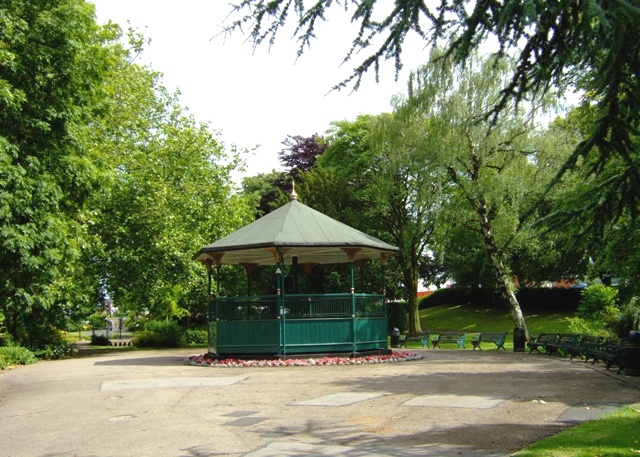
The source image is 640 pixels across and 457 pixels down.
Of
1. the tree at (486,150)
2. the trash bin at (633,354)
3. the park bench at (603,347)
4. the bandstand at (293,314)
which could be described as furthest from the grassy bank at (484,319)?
the trash bin at (633,354)

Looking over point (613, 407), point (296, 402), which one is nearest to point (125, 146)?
point (296, 402)

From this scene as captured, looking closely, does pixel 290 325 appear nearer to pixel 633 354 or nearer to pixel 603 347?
pixel 603 347

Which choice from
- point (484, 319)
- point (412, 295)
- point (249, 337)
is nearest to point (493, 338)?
→ point (249, 337)

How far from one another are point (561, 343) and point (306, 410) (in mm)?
14322

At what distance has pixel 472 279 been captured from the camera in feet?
182

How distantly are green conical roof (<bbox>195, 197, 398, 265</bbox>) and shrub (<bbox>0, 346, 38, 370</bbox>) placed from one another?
7660mm

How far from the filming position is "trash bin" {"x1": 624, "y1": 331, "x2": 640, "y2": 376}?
15.1 m

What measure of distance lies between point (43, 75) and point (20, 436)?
13477 mm

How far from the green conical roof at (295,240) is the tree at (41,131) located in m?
4.99

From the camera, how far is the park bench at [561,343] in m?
21.4

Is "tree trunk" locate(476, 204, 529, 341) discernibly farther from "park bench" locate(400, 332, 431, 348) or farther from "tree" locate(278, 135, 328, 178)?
"tree" locate(278, 135, 328, 178)

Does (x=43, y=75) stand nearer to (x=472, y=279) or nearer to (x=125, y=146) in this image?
(x=125, y=146)

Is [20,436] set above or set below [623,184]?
below

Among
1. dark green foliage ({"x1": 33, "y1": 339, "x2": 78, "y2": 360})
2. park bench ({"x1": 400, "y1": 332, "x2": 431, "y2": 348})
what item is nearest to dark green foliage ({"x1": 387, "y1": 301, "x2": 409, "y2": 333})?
park bench ({"x1": 400, "y1": 332, "x2": 431, "y2": 348})
